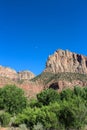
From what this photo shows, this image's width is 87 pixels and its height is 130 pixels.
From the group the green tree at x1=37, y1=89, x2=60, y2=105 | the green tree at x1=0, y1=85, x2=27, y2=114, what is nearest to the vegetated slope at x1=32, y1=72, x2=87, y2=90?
the green tree at x1=37, y1=89, x2=60, y2=105

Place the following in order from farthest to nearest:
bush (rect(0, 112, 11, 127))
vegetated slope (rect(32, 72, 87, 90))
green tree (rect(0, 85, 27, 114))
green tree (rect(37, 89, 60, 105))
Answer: vegetated slope (rect(32, 72, 87, 90))
green tree (rect(37, 89, 60, 105))
green tree (rect(0, 85, 27, 114))
bush (rect(0, 112, 11, 127))

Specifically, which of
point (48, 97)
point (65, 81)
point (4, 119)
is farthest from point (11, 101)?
point (65, 81)

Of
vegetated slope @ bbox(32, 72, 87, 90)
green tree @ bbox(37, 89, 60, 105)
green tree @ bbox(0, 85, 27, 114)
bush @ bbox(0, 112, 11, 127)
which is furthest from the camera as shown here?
vegetated slope @ bbox(32, 72, 87, 90)

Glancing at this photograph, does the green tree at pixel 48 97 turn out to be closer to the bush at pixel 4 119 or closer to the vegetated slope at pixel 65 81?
the bush at pixel 4 119

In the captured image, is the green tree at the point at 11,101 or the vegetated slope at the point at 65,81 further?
the vegetated slope at the point at 65,81

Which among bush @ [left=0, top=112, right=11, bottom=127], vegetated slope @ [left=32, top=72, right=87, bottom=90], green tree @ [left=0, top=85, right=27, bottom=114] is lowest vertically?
bush @ [left=0, top=112, right=11, bottom=127]

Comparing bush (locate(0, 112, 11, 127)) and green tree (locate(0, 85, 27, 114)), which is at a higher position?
green tree (locate(0, 85, 27, 114))

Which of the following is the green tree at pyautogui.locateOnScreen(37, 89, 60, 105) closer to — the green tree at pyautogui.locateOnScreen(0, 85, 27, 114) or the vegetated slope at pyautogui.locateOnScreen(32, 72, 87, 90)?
the green tree at pyautogui.locateOnScreen(0, 85, 27, 114)

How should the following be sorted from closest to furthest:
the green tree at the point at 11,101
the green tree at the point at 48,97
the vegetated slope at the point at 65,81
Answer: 1. the green tree at the point at 11,101
2. the green tree at the point at 48,97
3. the vegetated slope at the point at 65,81

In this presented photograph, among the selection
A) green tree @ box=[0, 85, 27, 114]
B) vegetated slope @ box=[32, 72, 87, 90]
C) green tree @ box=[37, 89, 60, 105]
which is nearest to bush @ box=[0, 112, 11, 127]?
green tree @ box=[0, 85, 27, 114]

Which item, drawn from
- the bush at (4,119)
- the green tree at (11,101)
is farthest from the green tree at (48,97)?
the bush at (4,119)

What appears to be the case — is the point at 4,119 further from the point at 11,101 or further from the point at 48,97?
the point at 48,97

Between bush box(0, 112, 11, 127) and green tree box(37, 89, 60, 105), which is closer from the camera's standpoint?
bush box(0, 112, 11, 127)

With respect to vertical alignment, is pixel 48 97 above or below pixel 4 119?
above
